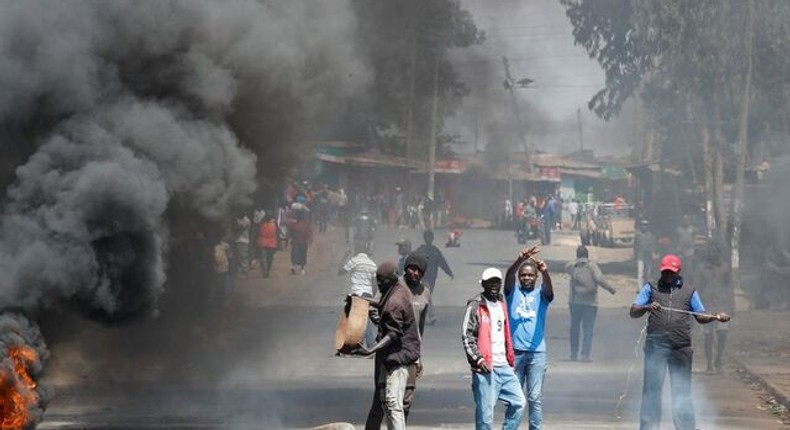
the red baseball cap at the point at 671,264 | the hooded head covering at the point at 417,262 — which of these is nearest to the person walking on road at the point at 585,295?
the red baseball cap at the point at 671,264

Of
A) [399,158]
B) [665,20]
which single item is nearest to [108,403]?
[665,20]

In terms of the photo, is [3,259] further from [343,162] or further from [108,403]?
[343,162]

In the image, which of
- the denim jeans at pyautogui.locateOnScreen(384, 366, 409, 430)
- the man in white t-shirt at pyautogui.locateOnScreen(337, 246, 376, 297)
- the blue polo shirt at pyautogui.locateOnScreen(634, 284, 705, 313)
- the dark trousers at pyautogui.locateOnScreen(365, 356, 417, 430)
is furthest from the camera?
the man in white t-shirt at pyautogui.locateOnScreen(337, 246, 376, 297)

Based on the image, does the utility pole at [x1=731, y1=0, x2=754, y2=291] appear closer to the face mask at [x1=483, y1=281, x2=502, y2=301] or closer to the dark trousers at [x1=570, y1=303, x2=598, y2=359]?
the dark trousers at [x1=570, y1=303, x2=598, y2=359]

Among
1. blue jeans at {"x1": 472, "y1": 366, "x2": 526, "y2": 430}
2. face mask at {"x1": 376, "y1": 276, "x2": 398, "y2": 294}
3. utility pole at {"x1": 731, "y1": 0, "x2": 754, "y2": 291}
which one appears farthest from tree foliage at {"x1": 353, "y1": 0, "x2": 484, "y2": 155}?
blue jeans at {"x1": 472, "y1": 366, "x2": 526, "y2": 430}

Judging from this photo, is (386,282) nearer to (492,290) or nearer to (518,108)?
(492,290)

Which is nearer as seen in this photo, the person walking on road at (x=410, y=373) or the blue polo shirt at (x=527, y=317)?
the person walking on road at (x=410, y=373)

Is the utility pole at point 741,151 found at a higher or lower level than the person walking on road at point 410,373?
higher

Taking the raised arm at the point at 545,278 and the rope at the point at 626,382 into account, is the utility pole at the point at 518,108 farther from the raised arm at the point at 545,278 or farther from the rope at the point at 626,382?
the raised arm at the point at 545,278

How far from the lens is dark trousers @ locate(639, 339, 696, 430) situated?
1248 cm

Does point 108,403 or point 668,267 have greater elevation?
point 668,267

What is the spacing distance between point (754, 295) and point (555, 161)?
133 feet

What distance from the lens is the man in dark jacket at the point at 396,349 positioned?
1143 cm

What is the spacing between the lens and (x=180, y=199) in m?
16.3
